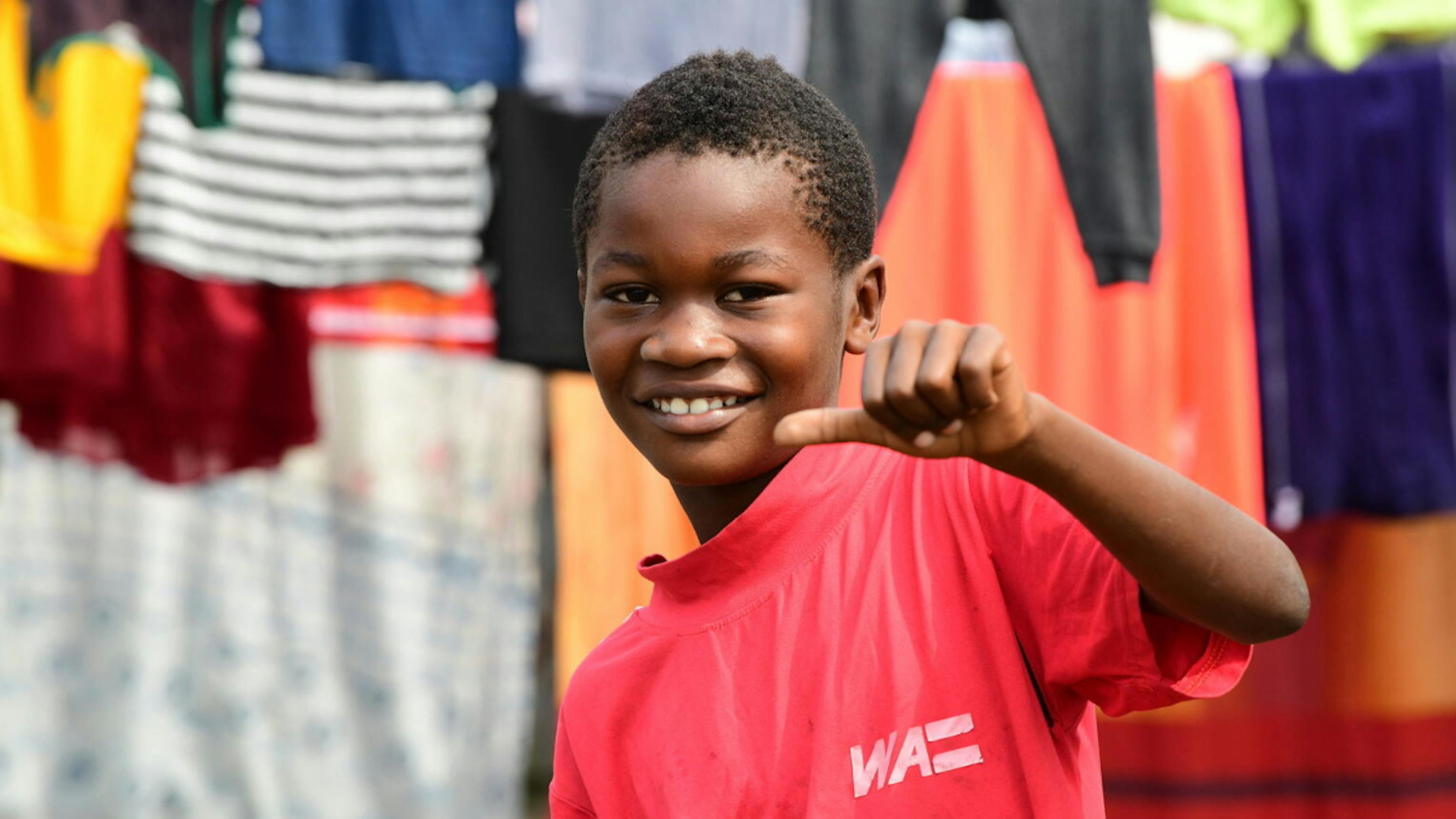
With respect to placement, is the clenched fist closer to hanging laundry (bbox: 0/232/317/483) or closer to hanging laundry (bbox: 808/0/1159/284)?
hanging laundry (bbox: 808/0/1159/284)

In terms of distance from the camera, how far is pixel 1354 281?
2.79 m

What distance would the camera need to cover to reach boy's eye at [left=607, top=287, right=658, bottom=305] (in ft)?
3.44

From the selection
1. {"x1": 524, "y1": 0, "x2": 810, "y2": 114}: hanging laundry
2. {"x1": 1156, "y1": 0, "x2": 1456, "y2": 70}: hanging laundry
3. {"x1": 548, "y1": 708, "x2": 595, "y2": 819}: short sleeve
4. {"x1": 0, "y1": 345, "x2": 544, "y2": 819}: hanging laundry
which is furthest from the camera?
{"x1": 0, "y1": 345, "x2": 544, "y2": 819}: hanging laundry

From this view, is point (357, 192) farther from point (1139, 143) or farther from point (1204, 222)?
point (1204, 222)

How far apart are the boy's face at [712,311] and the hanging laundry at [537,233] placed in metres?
1.57

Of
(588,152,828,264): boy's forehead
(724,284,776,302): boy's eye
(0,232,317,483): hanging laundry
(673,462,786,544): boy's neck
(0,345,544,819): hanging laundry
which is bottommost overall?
(0,345,544,819): hanging laundry

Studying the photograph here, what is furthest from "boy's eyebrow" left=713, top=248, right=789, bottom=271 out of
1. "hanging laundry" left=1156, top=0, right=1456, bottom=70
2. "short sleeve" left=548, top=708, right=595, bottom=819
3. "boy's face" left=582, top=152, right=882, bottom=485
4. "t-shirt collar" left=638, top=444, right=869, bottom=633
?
"hanging laundry" left=1156, top=0, right=1456, bottom=70

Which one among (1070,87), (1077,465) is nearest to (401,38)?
(1070,87)

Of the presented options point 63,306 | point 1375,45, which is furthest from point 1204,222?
point 63,306

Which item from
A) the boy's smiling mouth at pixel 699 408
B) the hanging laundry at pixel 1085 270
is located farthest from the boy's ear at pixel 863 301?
the hanging laundry at pixel 1085 270

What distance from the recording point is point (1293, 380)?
2.82 meters

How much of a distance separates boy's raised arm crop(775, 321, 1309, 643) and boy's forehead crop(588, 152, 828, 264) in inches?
11.0

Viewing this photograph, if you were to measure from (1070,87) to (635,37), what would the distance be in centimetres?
81

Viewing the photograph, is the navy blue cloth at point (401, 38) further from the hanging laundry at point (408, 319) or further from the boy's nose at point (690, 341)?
the boy's nose at point (690, 341)
